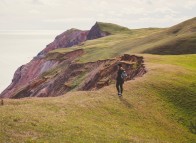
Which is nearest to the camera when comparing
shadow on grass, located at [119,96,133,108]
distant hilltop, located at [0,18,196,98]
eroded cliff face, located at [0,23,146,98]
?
shadow on grass, located at [119,96,133,108]

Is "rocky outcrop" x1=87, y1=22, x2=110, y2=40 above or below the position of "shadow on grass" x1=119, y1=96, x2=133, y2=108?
above

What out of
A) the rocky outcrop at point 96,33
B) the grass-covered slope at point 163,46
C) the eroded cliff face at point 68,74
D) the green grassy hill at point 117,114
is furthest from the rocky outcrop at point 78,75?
the rocky outcrop at point 96,33

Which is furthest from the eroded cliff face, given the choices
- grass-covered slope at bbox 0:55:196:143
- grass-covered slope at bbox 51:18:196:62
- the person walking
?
the person walking

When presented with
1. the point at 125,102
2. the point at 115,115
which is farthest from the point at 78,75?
the point at 115,115

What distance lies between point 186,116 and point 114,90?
9710mm

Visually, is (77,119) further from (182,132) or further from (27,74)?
(27,74)

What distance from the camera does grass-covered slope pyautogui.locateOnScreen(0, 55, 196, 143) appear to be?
29484 mm

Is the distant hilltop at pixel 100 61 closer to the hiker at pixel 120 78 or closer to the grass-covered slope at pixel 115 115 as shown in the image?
the grass-covered slope at pixel 115 115

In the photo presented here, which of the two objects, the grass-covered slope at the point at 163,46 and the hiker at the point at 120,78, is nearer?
the hiker at the point at 120,78

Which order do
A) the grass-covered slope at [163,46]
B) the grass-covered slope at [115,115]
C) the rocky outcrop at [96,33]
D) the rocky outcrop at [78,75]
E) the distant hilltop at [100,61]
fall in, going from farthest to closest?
1. the rocky outcrop at [96,33]
2. the grass-covered slope at [163,46]
3. the distant hilltop at [100,61]
4. the rocky outcrop at [78,75]
5. the grass-covered slope at [115,115]

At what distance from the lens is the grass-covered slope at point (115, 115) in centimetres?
2948

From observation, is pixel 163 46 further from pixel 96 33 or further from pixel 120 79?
pixel 96 33

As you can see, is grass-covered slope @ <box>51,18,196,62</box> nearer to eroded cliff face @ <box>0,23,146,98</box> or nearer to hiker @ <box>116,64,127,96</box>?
eroded cliff face @ <box>0,23,146,98</box>

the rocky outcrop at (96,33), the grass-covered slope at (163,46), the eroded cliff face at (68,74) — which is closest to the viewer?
the eroded cliff face at (68,74)
